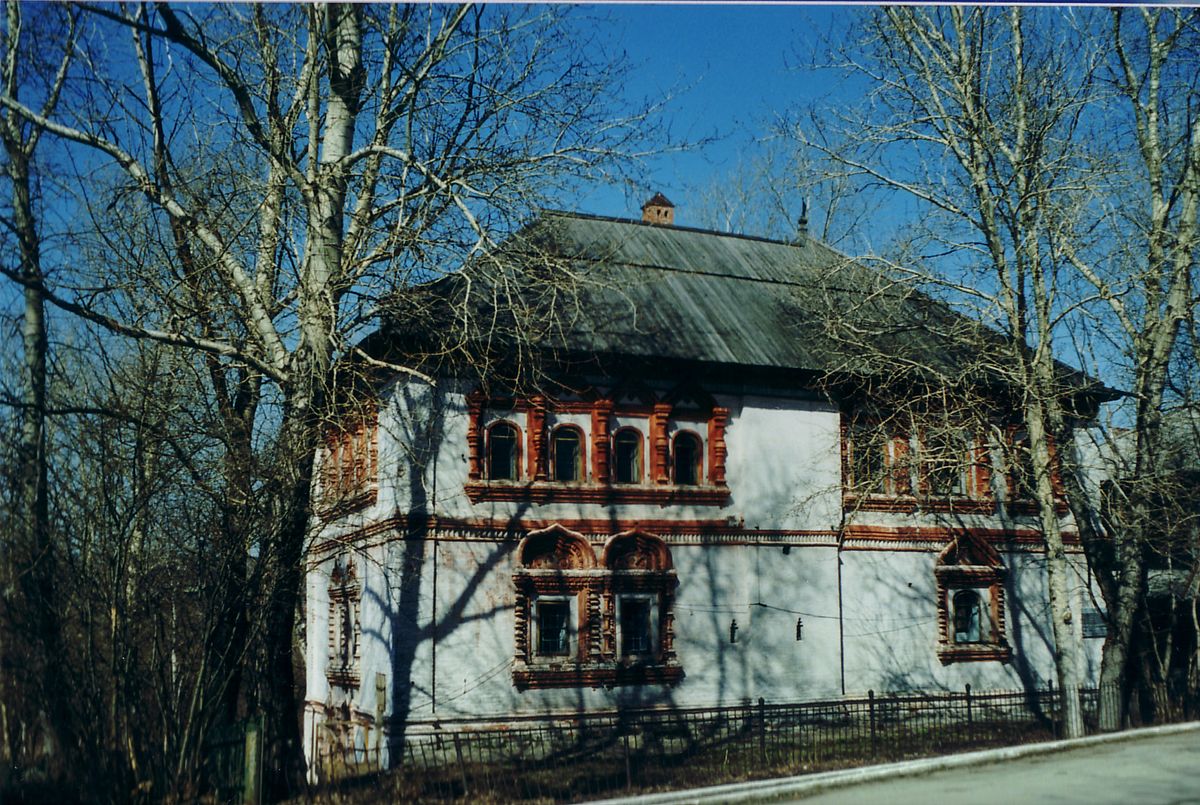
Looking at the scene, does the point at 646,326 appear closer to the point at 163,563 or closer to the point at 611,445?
the point at 611,445

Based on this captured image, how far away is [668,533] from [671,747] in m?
3.38

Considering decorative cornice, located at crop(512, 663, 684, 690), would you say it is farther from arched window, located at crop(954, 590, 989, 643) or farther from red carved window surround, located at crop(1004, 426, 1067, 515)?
red carved window surround, located at crop(1004, 426, 1067, 515)

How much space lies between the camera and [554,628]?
16484 millimetres

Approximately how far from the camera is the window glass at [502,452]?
16.4m

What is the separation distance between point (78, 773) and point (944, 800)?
7.09 meters

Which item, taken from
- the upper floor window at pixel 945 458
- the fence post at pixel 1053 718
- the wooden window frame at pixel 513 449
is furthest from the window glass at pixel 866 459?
the wooden window frame at pixel 513 449

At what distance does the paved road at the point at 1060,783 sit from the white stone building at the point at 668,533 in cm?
445

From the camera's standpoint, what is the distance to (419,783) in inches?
469

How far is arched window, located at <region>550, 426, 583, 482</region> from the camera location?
16.8 m

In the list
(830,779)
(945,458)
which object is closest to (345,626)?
(830,779)

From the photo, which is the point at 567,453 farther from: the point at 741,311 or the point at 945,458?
the point at 945,458

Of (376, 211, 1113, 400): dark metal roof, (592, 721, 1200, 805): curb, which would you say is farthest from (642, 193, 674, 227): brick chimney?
(592, 721, 1200, 805): curb

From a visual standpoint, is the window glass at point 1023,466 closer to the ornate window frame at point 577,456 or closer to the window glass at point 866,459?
the window glass at point 866,459

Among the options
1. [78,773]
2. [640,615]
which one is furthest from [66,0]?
[640,615]
